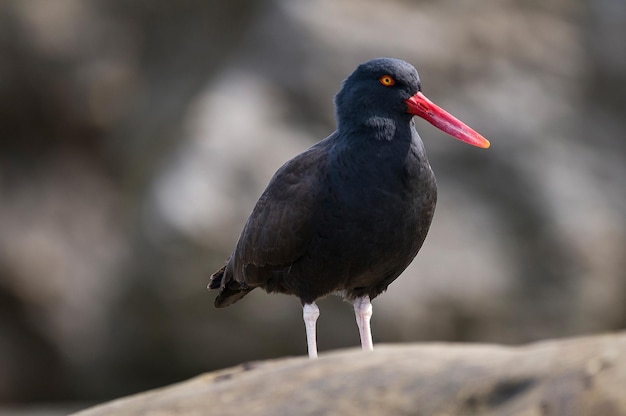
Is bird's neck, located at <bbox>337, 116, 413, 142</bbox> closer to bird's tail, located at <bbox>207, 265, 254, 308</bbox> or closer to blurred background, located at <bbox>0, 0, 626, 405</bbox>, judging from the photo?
bird's tail, located at <bbox>207, 265, 254, 308</bbox>

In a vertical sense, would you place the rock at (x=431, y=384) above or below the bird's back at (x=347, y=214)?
below

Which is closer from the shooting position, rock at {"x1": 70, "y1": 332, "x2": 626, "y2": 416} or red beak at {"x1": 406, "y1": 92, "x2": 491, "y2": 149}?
rock at {"x1": 70, "y1": 332, "x2": 626, "y2": 416}

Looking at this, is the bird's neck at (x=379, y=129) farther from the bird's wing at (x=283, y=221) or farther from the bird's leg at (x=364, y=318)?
the bird's leg at (x=364, y=318)

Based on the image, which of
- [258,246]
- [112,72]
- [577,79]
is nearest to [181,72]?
[112,72]

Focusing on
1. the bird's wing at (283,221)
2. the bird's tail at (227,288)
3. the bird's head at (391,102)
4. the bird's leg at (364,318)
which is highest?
the bird's head at (391,102)

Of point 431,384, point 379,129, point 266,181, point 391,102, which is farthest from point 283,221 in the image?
point 266,181

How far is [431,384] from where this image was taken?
3758 mm

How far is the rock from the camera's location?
341 cm

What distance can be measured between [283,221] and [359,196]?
1.68 feet

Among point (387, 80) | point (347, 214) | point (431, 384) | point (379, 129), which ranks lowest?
point (431, 384)

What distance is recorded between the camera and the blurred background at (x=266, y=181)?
1163cm

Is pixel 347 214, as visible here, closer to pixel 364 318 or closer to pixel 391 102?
pixel 391 102

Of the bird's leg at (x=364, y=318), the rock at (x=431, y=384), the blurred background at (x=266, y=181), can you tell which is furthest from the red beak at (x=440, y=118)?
the blurred background at (x=266, y=181)

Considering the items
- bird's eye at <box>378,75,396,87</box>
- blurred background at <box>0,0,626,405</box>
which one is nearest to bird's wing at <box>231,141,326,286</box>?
bird's eye at <box>378,75,396,87</box>
